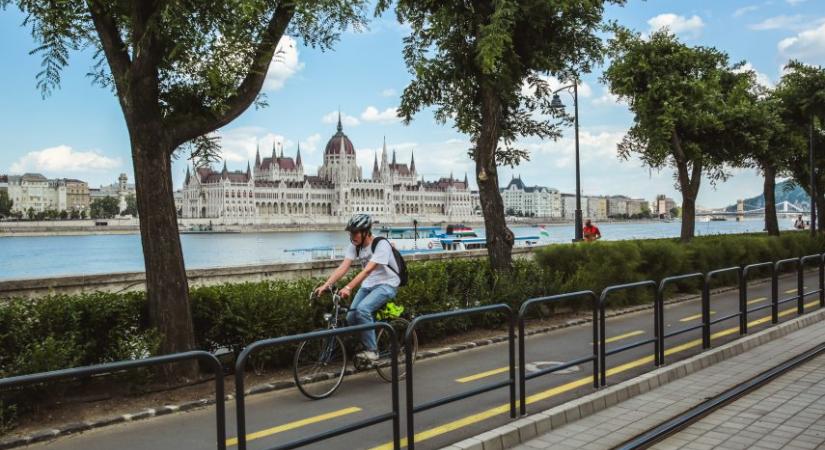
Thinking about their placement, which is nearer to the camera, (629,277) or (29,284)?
(29,284)

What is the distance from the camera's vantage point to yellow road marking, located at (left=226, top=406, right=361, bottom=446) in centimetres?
585

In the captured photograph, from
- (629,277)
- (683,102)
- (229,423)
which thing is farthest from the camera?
(683,102)

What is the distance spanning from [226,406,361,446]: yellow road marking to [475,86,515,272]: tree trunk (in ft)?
24.3

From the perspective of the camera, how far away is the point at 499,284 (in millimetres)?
12406

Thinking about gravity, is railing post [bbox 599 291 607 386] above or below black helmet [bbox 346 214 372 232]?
below

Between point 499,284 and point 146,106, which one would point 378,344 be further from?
point 499,284

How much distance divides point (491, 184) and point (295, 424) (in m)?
8.64

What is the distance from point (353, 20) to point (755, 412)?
6.67m

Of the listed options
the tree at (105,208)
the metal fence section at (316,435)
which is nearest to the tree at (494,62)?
the metal fence section at (316,435)

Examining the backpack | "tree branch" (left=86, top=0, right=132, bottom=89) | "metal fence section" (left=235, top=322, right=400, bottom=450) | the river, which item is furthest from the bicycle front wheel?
the river

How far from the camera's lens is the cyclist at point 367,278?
295 inches

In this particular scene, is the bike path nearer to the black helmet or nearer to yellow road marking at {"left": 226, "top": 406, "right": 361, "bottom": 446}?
yellow road marking at {"left": 226, "top": 406, "right": 361, "bottom": 446}

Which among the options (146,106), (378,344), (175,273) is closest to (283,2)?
(146,106)

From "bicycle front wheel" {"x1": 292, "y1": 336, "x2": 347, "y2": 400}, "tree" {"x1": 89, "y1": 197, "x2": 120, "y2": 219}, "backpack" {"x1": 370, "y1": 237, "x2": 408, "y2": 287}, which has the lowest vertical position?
"bicycle front wheel" {"x1": 292, "y1": 336, "x2": 347, "y2": 400}
